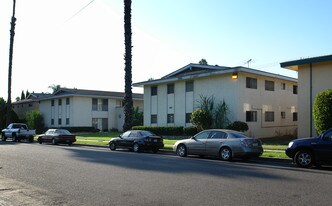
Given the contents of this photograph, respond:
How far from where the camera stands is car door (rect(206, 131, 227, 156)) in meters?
16.4

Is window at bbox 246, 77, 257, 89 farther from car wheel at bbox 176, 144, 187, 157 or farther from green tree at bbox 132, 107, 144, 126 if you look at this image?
green tree at bbox 132, 107, 144, 126

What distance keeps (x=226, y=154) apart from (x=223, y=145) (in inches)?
16.3

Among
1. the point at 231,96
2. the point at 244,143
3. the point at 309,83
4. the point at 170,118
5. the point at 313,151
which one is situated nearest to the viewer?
the point at 313,151

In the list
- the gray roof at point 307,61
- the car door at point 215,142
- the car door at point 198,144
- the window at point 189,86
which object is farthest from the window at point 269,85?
the car door at point 215,142

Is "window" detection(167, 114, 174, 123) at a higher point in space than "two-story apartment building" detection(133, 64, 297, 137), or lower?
lower

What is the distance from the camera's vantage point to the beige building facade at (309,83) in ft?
72.2

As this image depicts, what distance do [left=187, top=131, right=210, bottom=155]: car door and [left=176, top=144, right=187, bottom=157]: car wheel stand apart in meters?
0.27

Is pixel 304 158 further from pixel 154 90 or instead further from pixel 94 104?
pixel 94 104

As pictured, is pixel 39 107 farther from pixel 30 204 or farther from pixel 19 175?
pixel 30 204

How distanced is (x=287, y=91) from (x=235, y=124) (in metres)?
9.07

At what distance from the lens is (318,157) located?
13117 mm

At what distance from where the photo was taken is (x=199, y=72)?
31750mm

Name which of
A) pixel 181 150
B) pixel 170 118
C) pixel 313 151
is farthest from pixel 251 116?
pixel 313 151

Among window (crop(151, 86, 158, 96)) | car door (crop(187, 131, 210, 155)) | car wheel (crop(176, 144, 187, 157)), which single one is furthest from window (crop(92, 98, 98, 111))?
car door (crop(187, 131, 210, 155))
